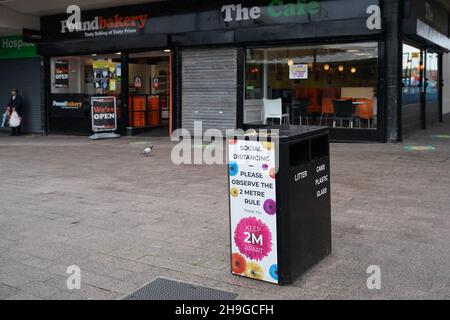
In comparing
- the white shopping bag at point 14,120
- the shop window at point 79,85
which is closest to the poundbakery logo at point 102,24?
the shop window at point 79,85

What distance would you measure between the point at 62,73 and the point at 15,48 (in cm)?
273

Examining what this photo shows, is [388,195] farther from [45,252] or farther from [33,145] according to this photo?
[33,145]

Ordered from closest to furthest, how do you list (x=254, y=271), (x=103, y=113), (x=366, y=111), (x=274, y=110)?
1. (x=254, y=271)
2. (x=366, y=111)
3. (x=274, y=110)
4. (x=103, y=113)

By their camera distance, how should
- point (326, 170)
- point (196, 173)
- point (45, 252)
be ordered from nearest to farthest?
1. point (326, 170)
2. point (45, 252)
3. point (196, 173)


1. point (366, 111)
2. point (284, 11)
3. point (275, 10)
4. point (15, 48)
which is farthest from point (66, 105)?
point (366, 111)

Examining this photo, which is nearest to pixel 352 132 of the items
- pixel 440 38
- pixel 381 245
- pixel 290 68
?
pixel 290 68

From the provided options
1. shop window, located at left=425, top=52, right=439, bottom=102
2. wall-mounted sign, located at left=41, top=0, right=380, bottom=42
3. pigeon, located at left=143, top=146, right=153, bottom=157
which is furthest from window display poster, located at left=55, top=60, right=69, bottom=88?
shop window, located at left=425, top=52, right=439, bottom=102

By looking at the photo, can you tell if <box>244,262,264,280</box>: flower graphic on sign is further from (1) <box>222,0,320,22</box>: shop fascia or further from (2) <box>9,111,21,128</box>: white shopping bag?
(2) <box>9,111,21,128</box>: white shopping bag

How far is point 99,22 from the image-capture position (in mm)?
16781

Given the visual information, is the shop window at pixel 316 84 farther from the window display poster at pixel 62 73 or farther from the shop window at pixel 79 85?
the window display poster at pixel 62 73

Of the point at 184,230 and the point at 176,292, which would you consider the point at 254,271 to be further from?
the point at 184,230

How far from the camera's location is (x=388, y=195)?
24.7 feet
